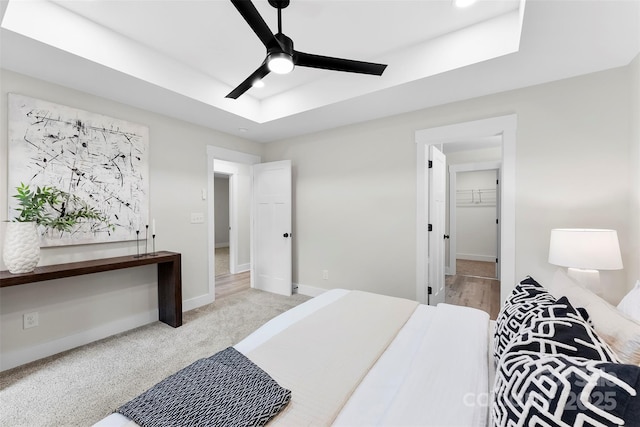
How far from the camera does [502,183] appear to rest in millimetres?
2680

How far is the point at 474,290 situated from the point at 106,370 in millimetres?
4529

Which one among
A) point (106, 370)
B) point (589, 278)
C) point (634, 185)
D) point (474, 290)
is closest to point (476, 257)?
point (474, 290)

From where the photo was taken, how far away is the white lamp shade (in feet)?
6.06

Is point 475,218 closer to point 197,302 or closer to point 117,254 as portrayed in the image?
point 197,302

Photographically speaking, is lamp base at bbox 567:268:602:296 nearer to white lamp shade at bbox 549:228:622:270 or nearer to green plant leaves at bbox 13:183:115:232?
white lamp shade at bbox 549:228:622:270

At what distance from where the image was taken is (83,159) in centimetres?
253

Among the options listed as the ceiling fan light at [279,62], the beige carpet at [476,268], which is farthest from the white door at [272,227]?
the beige carpet at [476,268]

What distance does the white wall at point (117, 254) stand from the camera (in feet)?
7.22

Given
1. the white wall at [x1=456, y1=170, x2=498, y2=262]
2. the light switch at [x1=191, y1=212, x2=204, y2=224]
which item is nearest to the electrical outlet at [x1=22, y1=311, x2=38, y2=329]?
the light switch at [x1=191, y1=212, x2=204, y2=224]

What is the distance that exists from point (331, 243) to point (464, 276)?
9.57 feet

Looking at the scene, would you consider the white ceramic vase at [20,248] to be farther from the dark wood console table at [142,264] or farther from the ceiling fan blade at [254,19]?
the ceiling fan blade at [254,19]

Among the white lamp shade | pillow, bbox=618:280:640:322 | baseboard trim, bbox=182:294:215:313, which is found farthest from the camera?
baseboard trim, bbox=182:294:215:313

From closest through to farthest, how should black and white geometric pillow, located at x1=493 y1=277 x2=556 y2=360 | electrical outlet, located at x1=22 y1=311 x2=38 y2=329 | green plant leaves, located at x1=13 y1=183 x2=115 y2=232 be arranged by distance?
black and white geometric pillow, located at x1=493 y1=277 x2=556 y2=360
green plant leaves, located at x1=13 y1=183 x2=115 y2=232
electrical outlet, located at x1=22 y1=311 x2=38 y2=329

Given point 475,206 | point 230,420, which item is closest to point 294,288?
point 230,420
